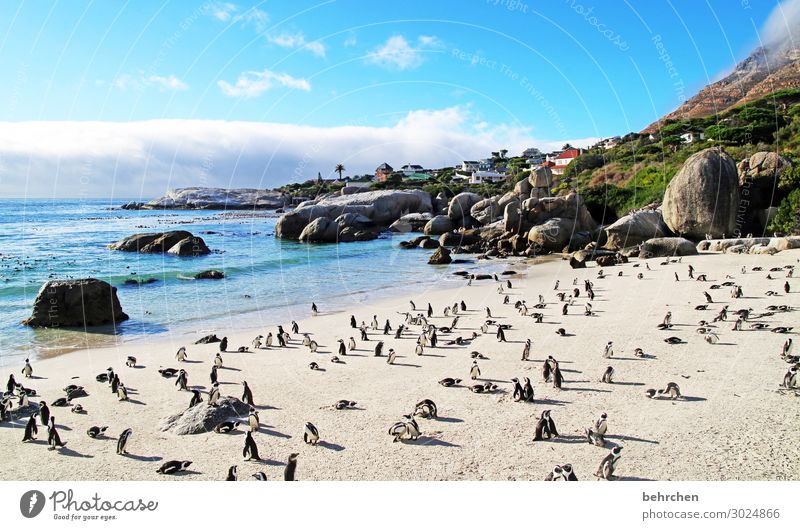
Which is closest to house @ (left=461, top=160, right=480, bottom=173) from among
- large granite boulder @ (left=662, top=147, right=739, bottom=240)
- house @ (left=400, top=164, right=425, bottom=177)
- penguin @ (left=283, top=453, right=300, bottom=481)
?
house @ (left=400, top=164, right=425, bottom=177)

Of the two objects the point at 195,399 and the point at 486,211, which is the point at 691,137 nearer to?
the point at 486,211

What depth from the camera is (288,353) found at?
16.3m

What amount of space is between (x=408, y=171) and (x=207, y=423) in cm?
10954

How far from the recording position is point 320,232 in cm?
5844

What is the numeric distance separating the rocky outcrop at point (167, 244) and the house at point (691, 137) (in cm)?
5654

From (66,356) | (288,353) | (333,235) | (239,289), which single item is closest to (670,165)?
(333,235)

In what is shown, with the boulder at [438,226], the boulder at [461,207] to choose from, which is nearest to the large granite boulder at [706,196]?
the boulder at [461,207]

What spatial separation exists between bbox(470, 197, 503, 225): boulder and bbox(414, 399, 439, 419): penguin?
44898 millimetres

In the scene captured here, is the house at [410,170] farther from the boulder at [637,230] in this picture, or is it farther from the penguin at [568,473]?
the penguin at [568,473]

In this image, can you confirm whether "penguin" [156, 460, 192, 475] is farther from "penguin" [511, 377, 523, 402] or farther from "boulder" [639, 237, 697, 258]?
"boulder" [639, 237, 697, 258]

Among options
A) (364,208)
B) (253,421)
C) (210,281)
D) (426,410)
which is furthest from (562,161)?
(253,421)

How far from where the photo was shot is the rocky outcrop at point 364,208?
61.5m

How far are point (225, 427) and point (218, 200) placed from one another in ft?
493
